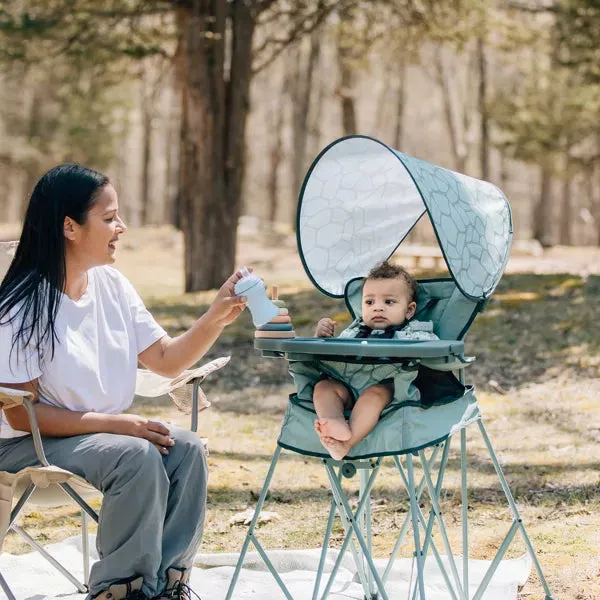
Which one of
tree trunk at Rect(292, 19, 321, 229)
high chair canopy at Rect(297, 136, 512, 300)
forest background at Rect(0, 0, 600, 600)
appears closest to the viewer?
high chair canopy at Rect(297, 136, 512, 300)

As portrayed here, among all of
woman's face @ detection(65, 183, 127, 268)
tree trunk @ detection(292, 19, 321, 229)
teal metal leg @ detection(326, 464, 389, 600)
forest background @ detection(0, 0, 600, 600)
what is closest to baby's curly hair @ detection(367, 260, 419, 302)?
teal metal leg @ detection(326, 464, 389, 600)

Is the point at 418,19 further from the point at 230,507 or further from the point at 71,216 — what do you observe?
the point at 71,216

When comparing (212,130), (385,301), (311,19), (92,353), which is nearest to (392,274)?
(385,301)

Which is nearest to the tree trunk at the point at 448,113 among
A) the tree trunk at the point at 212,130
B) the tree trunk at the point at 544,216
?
the tree trunk at the point at 544,216

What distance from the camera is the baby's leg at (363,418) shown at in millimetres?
2342

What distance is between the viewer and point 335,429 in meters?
2.31

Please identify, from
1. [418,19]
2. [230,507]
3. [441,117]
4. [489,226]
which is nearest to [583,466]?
[230,507]

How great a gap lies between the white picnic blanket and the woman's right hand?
2.07ft

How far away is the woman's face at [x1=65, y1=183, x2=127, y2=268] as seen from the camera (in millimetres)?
2555

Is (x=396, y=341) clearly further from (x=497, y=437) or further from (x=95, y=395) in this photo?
(x=497, y=437)

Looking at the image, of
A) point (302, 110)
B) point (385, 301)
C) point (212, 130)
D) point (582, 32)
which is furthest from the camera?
point (302, 110)

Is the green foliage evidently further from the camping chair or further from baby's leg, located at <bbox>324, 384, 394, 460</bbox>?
baby's leg, located at <bbox>324, 384, 394, 460</bbox>

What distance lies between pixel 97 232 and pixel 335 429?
813 mm

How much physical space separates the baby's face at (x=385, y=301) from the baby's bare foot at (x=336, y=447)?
502mm
